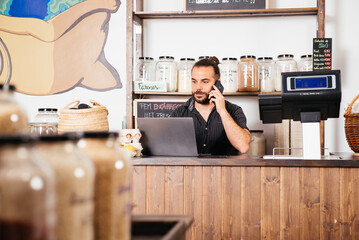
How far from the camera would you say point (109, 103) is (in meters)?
3.72

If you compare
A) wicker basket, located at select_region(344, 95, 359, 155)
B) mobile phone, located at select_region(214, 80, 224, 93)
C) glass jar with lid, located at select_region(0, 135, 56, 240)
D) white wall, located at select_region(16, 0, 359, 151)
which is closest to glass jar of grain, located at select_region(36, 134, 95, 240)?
glass jar with lid, located at select_region(0, 135, 56, 240)

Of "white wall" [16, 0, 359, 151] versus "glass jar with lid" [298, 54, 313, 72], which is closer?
"glass jar with lid" [298, 54, 313, 72]

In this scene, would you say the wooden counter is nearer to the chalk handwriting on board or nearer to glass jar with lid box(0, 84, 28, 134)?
the chalk handwriting on board

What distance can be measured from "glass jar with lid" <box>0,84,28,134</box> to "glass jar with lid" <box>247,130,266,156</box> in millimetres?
2771

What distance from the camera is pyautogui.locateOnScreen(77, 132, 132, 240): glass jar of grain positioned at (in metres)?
0.61

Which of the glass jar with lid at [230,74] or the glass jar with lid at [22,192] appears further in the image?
the glass jar with lid at [230,74]

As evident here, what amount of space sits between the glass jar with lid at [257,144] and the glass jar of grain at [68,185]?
2.84 m

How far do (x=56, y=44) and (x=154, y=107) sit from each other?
1144 millimetres

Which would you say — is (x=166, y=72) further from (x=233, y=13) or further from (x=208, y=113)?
(x=233, y=13)

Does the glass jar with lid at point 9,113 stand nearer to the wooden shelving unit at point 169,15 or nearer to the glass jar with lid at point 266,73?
the wooden shelving unit at point 169,15

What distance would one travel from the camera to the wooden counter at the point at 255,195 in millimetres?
2045

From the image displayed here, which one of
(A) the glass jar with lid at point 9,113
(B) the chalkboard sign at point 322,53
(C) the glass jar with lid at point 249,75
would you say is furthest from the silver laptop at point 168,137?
(A) the glass jar with lid at point 9,113

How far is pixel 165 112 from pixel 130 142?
1.11 meters

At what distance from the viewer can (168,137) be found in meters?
2.36
